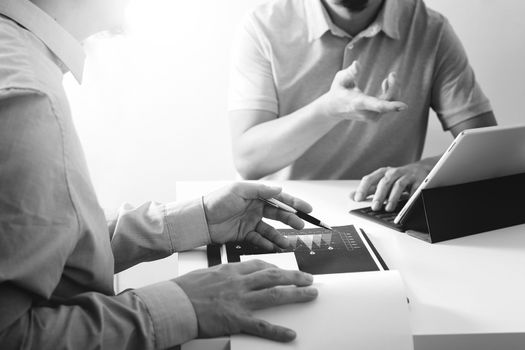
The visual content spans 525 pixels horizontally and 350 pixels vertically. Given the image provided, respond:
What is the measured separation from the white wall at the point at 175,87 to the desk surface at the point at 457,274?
95 cm

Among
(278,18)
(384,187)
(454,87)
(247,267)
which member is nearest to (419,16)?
(454,87)

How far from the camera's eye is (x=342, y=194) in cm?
129

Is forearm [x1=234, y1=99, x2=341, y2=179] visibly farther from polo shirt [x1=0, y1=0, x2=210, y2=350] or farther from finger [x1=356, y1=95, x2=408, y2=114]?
polo shirt [x1=0, y1=0, x2=210, y2=350]

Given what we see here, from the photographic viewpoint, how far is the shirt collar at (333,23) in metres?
1.62

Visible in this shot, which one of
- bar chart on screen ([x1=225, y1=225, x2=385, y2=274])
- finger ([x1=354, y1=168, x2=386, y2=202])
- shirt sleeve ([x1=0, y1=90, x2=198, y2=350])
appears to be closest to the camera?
shirt sleeve ([x1=0, y1=90, x2=198, y2=350])

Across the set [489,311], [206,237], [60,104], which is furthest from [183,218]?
[489,311]

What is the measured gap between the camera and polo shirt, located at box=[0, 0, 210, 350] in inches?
23.0

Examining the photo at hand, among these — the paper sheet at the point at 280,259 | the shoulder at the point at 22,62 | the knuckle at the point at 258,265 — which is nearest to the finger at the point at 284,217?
the paper sheet at the point at 280,259

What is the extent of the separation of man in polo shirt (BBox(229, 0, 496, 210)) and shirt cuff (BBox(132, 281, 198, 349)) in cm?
86

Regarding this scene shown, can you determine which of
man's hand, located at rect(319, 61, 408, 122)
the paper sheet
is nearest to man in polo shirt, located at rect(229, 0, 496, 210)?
man's hand, located at rect(319, 61, 408, 122)

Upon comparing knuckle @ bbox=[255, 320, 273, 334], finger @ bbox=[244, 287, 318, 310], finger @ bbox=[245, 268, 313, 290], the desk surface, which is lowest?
the desk surface

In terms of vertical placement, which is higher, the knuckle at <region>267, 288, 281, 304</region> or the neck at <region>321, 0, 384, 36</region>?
the neck at <region>321, 0, 384, 36</region>

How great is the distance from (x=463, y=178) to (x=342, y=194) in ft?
1.07

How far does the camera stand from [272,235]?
37.8 inches
